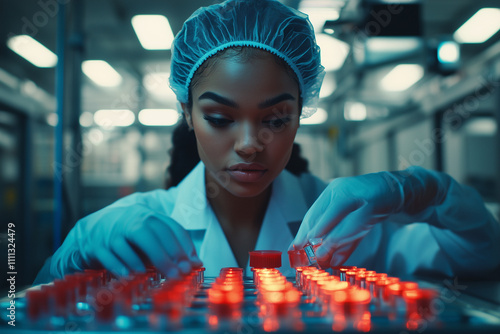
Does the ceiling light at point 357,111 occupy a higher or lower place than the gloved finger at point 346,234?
higher

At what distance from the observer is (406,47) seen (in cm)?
206

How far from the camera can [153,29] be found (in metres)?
1.27

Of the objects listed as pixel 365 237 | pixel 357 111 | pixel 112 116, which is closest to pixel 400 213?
pixel 365 237

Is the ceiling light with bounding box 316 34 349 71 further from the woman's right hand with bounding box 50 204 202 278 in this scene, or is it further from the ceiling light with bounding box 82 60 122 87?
the ceiling light with bounding box 82 60 122 87

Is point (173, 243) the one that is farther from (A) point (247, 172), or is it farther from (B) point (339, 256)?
(B) point (339, 256)

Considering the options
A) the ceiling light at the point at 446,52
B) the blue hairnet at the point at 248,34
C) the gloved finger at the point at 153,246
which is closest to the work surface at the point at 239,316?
the gloved finger at the point at 153,246

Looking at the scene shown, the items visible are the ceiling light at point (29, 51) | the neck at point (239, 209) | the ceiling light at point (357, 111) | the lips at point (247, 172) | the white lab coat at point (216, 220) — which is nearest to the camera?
the lips at point (247, 172)

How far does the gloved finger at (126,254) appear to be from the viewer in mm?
648

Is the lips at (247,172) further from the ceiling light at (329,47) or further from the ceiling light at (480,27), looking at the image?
the ceiling light at (480,27)

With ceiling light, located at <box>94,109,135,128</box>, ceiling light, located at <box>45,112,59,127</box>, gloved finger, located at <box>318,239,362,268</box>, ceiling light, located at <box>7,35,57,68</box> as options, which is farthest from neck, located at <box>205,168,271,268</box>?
ceiling light, located at <box>7,35,57,68</box>

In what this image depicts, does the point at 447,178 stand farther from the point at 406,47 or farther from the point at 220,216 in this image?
the point at 406,47

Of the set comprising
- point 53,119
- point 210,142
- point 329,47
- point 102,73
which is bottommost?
point 210,142

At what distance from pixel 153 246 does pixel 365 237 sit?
578 mm

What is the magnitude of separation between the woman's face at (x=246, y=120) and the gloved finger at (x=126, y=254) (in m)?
0.25
